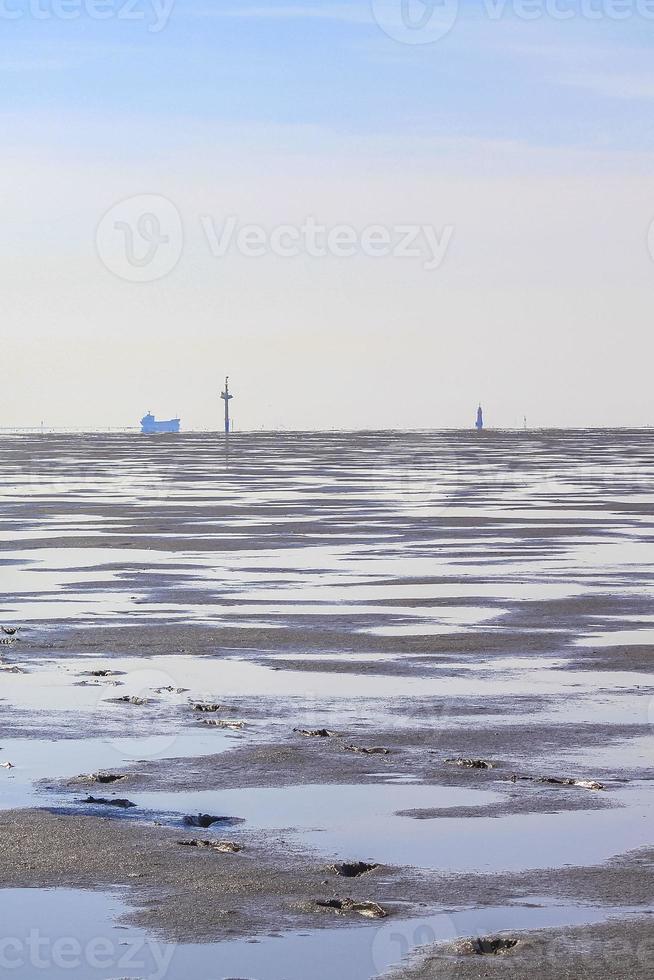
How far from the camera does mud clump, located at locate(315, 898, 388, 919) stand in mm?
8531

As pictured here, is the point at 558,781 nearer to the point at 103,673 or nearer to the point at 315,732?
the point at 315,732

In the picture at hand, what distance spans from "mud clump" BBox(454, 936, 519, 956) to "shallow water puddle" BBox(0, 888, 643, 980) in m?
0.11

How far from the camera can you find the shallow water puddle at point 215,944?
7.70 m

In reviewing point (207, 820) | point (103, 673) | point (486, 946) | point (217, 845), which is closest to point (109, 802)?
point (207, 820)

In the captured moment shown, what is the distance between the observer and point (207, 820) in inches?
409

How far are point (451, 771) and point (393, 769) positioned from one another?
0.40 m

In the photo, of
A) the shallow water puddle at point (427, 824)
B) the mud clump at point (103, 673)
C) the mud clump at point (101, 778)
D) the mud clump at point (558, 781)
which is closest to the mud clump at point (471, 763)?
the mud clump at point (558, 781)

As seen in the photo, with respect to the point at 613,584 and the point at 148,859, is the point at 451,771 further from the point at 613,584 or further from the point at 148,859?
the point at 613,584

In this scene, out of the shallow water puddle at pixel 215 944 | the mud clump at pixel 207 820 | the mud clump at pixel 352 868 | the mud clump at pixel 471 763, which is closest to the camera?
the shallow water puddle at pixel 215 944

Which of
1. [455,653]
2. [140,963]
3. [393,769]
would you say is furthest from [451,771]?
[455,653]

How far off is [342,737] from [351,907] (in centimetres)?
446

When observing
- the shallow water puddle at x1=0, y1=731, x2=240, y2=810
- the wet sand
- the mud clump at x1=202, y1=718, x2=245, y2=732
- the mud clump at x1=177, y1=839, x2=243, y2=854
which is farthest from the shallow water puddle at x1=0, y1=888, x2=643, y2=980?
the mud clump at x1=202, y1=718, x2=245, y2=732

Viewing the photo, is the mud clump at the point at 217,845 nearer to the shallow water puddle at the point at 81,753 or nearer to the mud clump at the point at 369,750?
the shallow water puddle at the point at 81,753

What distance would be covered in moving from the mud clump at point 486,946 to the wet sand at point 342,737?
6 centimetres
